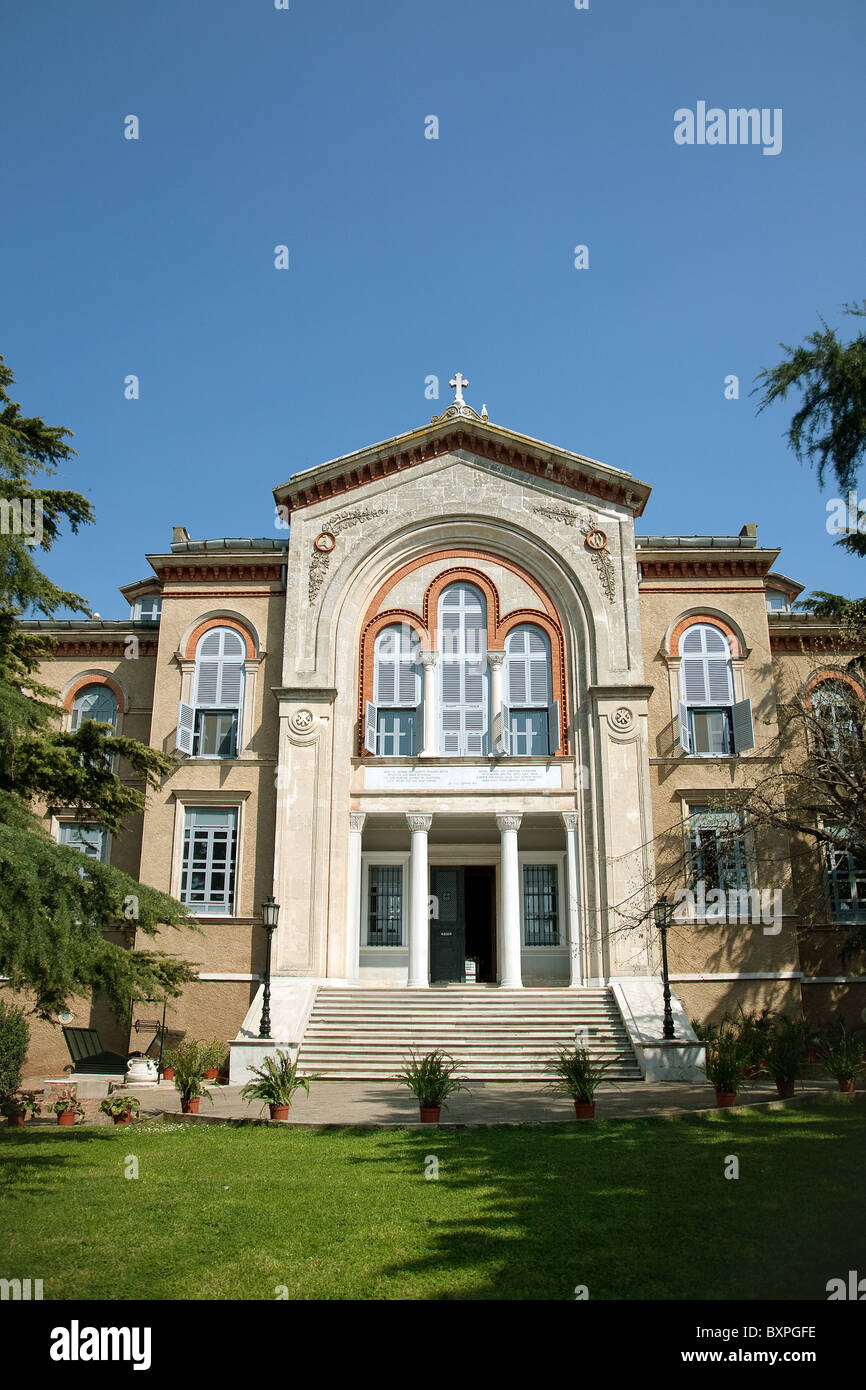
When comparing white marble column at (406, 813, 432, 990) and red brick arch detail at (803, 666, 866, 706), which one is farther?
red brick arch detail at (803, 666, 866, 706)

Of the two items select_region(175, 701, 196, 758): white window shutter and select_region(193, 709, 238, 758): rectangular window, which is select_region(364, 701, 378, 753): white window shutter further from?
select_region(175, 701, 196, 758): white window shutter

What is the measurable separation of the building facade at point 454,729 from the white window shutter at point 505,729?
0.30 ft

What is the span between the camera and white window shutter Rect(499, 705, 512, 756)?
1005 inches

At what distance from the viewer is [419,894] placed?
24812 millimetres

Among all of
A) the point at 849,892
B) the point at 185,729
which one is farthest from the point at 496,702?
the point at 849,892

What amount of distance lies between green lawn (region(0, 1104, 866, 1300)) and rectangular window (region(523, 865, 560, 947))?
40.0ft

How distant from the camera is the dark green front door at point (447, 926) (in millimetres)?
26875

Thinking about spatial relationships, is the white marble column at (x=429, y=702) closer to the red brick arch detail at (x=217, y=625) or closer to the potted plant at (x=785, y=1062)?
the red brick arch detail at (x=217, y=625)

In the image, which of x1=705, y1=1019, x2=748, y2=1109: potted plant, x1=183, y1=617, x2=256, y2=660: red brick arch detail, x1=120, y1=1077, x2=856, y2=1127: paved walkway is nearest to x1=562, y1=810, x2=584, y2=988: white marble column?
x1=120, y1=1077, x2=856, y2=1127: paved walkway

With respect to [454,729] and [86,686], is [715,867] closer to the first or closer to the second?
[454,729]

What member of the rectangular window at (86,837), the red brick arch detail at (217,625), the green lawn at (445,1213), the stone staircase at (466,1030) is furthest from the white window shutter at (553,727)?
the green lawn at (445,1213)

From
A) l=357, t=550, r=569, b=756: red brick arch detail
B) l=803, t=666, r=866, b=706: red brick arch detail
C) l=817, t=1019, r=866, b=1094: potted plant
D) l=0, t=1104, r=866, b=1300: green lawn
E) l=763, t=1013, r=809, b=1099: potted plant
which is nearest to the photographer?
l=0, t=1104, r=866, b=1300: green lawn
